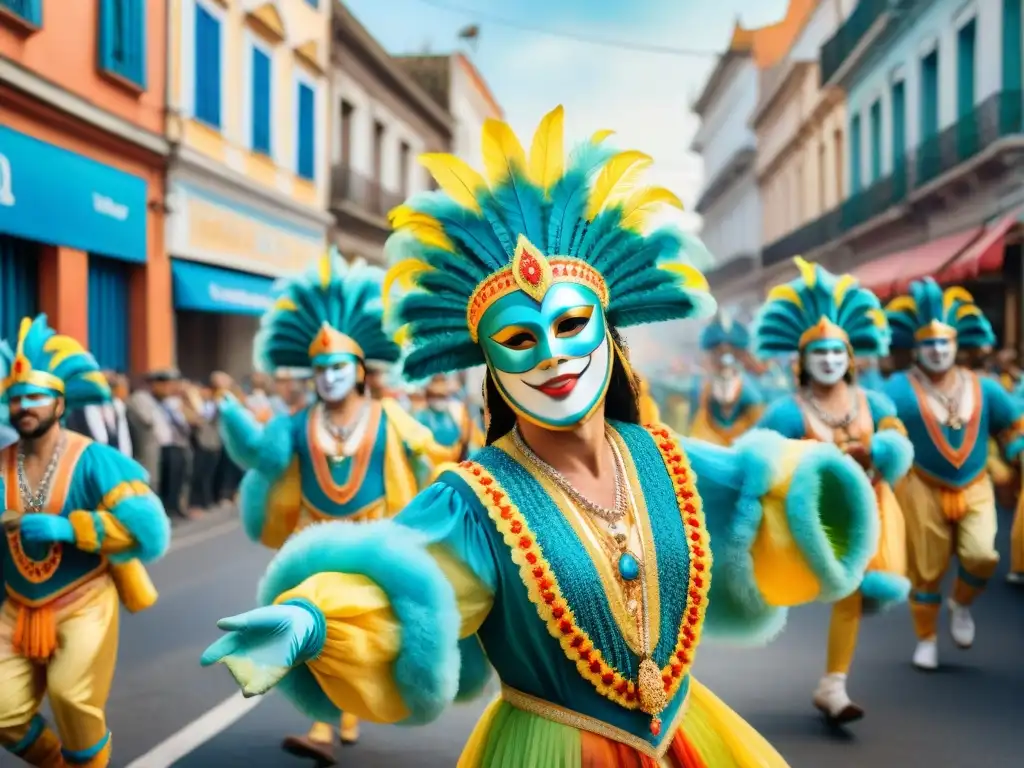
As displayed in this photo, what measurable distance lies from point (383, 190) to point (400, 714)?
25.4 m

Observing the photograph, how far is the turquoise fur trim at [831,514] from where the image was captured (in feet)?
8.54

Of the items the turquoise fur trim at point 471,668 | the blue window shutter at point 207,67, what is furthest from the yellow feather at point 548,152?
the blue window shutter at point 207,67

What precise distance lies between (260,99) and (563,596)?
49.2 feet

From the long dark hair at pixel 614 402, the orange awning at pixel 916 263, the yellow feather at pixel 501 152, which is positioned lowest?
the long dark hair at pixel 614 402

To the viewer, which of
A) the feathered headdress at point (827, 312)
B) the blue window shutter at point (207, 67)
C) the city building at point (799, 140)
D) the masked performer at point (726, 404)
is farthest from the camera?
the city building at point (799, 140)

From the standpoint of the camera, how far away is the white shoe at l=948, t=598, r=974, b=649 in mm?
6570

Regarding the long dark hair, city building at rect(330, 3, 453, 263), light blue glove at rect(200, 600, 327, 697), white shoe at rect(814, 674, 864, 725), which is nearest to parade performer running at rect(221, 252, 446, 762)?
white shoe at rect(814, 674, 864, 725)

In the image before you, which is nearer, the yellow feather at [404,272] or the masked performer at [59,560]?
the yellow feather at [404,272]

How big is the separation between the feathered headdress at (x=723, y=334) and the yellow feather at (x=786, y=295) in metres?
5.80

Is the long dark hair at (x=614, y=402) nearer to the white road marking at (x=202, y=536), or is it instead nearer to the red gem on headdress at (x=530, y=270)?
the red gem on headdress at (x=530, y=270)

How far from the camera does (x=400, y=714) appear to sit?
7.49 feet

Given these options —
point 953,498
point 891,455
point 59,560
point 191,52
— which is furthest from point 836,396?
point 191,52

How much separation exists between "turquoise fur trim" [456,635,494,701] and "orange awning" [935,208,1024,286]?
41.0 ft

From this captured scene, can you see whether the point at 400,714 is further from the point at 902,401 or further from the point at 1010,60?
the point at 1010,60
